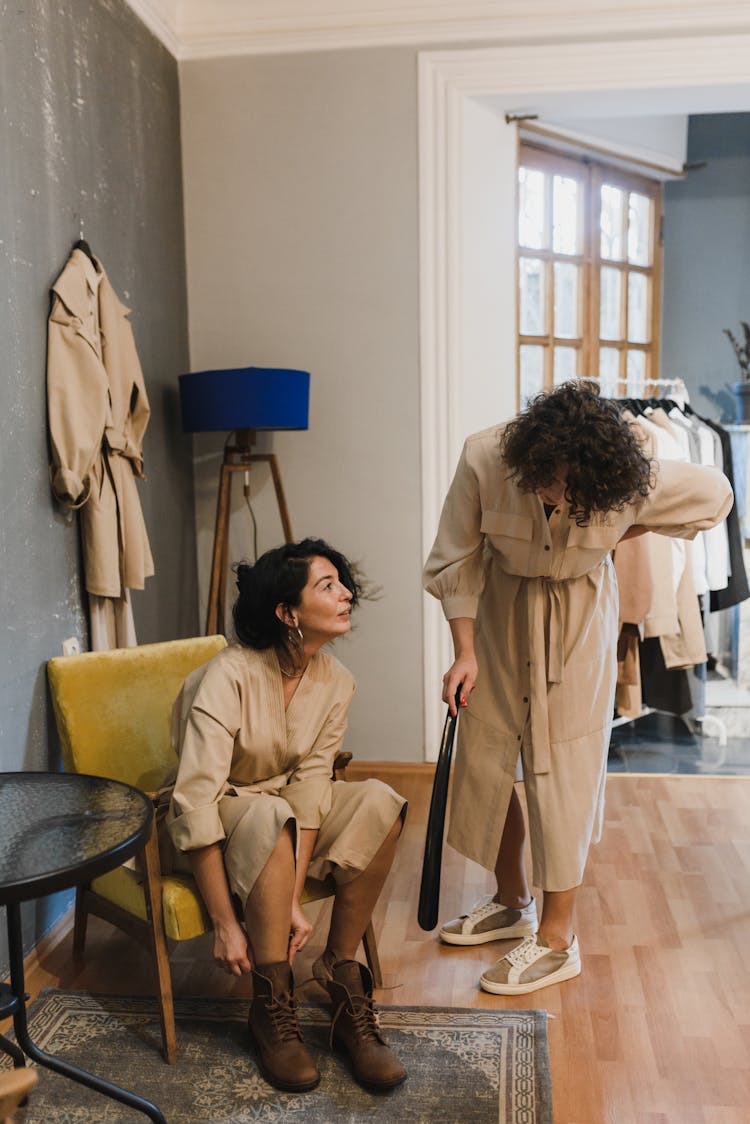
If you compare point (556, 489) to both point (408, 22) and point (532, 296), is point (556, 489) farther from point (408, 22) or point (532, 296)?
point (532, 296)

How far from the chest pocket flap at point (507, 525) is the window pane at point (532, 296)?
2402 millimetres

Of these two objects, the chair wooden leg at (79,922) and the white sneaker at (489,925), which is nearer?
the chair wooden leg at (79,922)

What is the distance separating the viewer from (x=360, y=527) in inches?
145

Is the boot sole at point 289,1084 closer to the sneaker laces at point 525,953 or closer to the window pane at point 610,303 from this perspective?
the sneaker laces at point 525,953

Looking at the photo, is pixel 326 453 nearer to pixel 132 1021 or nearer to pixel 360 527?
pixel 360 527

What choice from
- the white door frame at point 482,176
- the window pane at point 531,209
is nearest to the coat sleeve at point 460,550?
the white door frame at point 482,176

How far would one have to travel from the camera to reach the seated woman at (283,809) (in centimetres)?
194

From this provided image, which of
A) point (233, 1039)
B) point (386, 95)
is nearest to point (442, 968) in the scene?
point (233, 1039)

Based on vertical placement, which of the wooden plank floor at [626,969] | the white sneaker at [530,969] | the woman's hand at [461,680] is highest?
the woman's hand at [461,680]

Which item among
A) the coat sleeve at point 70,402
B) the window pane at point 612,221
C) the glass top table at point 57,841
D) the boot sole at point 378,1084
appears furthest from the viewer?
the window pane at point 612,221

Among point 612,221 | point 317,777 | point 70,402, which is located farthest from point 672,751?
point 70,402

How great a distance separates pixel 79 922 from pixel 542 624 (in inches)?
50.0

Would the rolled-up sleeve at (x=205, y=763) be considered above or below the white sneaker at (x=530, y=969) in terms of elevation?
above

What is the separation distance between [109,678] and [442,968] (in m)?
1.01
